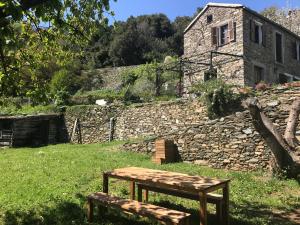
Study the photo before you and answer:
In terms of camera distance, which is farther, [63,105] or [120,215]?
[63,105]

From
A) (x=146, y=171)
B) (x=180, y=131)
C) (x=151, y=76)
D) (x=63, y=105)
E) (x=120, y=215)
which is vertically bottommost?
(x=120, y=215)

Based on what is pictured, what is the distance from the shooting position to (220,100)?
46.9 ft

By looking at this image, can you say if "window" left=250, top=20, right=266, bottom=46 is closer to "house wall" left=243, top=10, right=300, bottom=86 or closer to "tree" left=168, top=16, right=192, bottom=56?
"house wall" left=243, top=10, right=300, bottom=86

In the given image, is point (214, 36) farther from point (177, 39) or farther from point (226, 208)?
point (177, 39)

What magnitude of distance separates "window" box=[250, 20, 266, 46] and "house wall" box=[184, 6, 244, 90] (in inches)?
35.4

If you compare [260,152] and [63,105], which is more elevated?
[63,105]

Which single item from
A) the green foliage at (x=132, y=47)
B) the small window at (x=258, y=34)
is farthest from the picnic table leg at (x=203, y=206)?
the green foliage at (x=132, y=47)

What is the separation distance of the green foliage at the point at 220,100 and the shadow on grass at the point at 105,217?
730 cm

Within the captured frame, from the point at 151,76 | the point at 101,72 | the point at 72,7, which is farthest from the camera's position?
the point at 101,72

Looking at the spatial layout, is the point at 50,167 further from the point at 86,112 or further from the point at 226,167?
the point at 86,112

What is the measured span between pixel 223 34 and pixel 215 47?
0.83 meters

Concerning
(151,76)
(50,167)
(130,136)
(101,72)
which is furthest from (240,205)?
(101,72)

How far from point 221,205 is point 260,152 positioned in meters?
4.80

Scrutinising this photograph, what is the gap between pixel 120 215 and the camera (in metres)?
6.58
